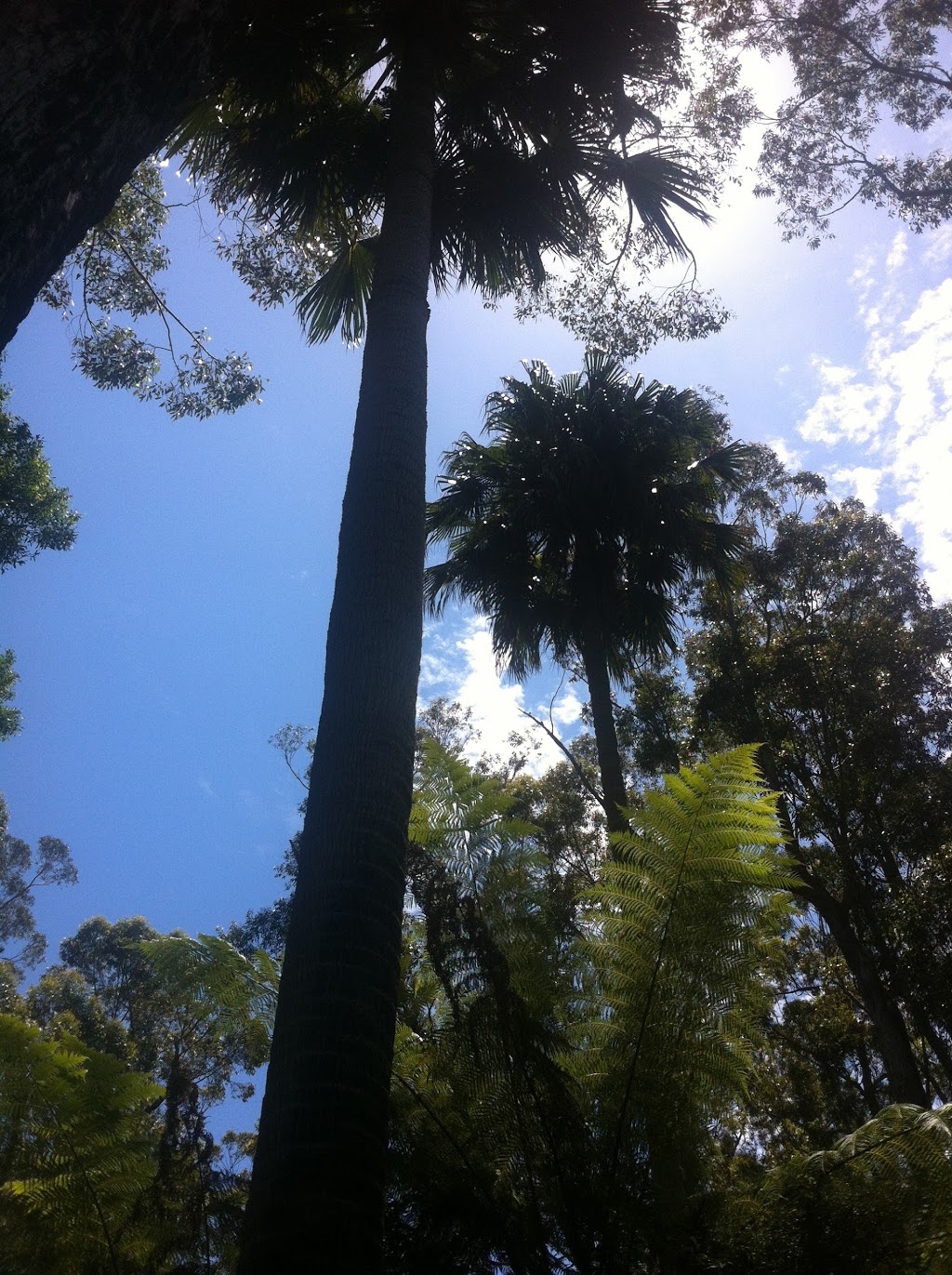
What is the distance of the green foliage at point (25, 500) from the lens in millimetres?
13984

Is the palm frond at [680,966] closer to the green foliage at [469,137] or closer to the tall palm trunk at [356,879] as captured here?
the tall palm trunk at [356,879]

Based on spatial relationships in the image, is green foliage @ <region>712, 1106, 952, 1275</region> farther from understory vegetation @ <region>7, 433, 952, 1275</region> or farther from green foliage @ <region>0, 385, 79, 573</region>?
green foliage @ <region>0, 385, 79, 573</region>

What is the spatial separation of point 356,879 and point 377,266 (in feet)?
11.1

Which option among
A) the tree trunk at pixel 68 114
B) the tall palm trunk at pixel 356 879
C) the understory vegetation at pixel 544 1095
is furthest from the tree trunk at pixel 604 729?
the tree trunk at pixel 68 114

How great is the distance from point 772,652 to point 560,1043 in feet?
39.4

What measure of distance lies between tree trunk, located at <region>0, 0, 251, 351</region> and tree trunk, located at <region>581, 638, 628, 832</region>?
651cm

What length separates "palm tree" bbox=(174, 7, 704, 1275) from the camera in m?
2.14

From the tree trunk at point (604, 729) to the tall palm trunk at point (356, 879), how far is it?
5.03 m

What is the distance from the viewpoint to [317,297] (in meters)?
7.91

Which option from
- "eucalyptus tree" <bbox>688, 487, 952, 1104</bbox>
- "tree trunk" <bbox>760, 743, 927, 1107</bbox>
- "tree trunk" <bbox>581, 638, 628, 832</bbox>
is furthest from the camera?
"eucalyptus tree" <bbox>688, 487, 952, 1104</bbox>

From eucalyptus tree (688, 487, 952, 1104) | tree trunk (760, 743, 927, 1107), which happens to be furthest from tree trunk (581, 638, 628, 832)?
eucalyptus tree (688, 487, 952, 1104)

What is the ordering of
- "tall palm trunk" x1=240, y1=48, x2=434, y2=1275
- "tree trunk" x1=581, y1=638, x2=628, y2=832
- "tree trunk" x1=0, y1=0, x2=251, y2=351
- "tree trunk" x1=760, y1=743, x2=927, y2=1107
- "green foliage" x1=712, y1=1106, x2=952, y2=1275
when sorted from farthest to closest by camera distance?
1. "tree trunk" x1=760, y1=743, x2=927, y2=1107
2. "tree trunk" x1=581, y1=638, x2=628, y2=832
3. "green foliage" x1=712, y1=1106, x2=952, y2=1275
4. "tree trunk" x1=0, y1=0, x2=251, y2=351
5. "tall palm trunk" x1=240, y1=48, x2=434, y2=1275

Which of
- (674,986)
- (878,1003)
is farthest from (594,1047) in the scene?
(878,1003)

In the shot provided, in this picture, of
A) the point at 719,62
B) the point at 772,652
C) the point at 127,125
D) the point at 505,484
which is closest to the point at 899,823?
the point at 772,652
